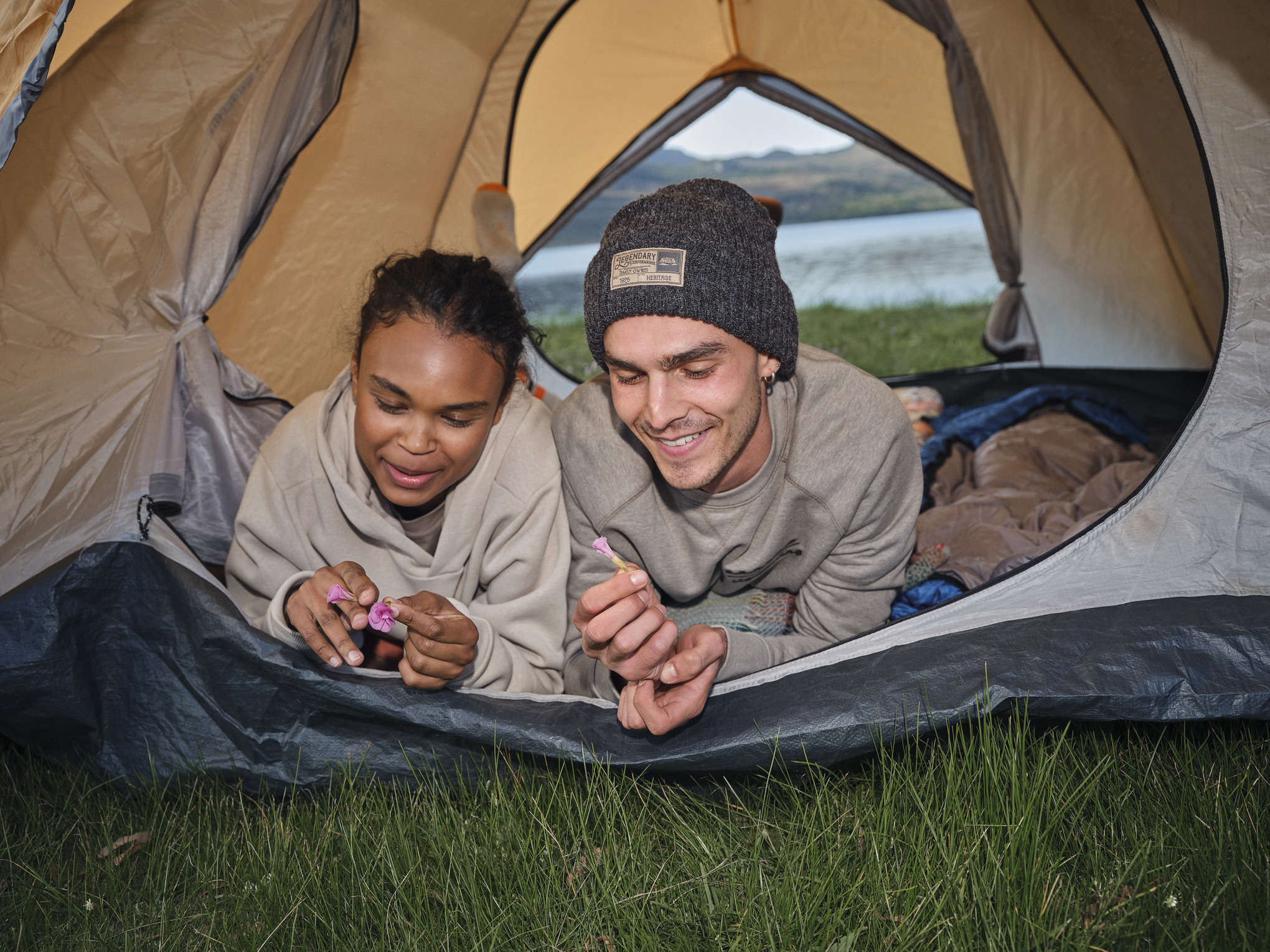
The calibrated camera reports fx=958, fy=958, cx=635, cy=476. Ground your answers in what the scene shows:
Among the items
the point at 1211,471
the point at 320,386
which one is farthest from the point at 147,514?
the point at 1211,471

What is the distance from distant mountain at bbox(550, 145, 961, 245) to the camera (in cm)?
3131

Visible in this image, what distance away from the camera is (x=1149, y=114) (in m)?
2.64

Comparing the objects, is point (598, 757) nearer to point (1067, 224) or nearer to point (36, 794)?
point (36, 794)

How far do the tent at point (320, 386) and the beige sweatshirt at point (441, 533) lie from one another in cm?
17

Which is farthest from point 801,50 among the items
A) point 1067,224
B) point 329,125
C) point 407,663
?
point 407,663

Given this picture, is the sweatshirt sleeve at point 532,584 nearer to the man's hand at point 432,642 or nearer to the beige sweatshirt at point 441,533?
the beige sweatshirt at point 441,533

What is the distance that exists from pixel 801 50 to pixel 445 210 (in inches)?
64.1

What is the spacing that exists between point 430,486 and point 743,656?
2.21 feet

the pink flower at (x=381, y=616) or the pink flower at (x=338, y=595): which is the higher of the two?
the pink flower at (x=338, y=595)

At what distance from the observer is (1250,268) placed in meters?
1.71

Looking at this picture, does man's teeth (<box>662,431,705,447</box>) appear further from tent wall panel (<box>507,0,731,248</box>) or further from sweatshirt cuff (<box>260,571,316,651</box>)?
tent wall panel (<box>507,0,731,248</box>)

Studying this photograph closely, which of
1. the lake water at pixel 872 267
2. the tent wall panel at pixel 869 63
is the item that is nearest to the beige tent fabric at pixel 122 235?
the tent wall panel at pixel 869 63

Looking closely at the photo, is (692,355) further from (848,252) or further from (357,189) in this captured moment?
(848,252)

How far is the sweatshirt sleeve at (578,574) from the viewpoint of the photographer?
1823mm
